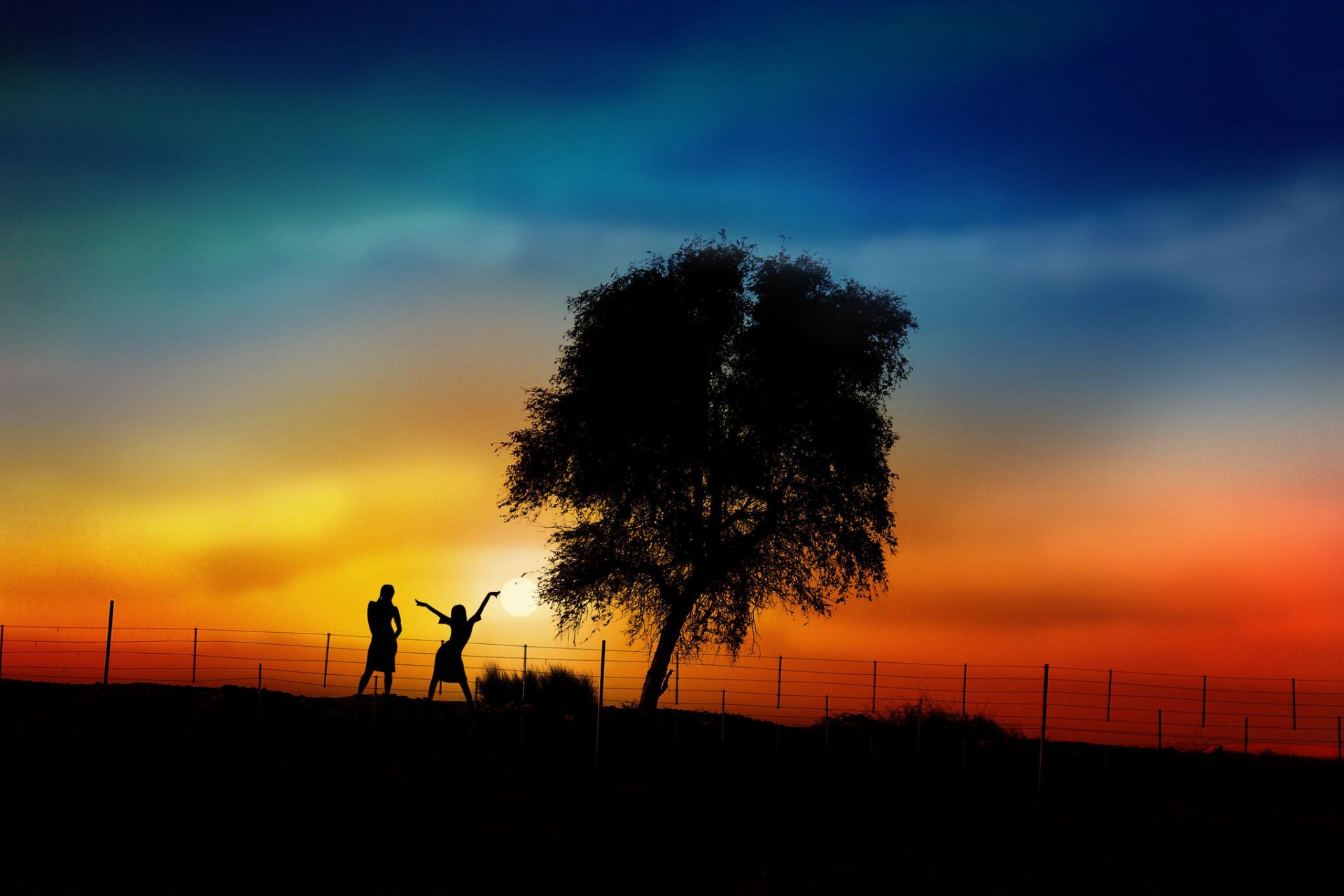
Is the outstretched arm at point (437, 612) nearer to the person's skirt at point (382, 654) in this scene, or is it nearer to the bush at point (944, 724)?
the person's skirt at point (382, 654)

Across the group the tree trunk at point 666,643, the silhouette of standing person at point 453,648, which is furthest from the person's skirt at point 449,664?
the tree trunk at point 666,643

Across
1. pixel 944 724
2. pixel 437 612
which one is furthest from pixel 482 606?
pixel 944 724

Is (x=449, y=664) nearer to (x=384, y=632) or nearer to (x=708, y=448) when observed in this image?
(x=384, y=632)

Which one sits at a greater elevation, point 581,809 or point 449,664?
point 449,664

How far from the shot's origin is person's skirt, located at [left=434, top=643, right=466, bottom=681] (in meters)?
20.9

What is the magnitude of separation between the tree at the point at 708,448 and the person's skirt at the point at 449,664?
645 cm

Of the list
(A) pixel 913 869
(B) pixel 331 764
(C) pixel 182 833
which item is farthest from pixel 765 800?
(C) pixel 182 833

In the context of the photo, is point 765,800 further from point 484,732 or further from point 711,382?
point 711,382

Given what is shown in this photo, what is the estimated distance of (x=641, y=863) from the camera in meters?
14.5

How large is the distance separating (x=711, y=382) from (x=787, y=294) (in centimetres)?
303

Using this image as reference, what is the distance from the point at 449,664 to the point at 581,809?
4974 millimetres

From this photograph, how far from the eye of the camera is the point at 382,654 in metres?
20.4

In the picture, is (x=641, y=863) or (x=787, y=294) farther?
(x=787, y=294)

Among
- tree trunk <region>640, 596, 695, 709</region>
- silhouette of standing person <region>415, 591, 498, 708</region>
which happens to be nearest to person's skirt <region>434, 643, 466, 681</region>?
silhouette of standing person <region>415, 591, 498, 708</region>
